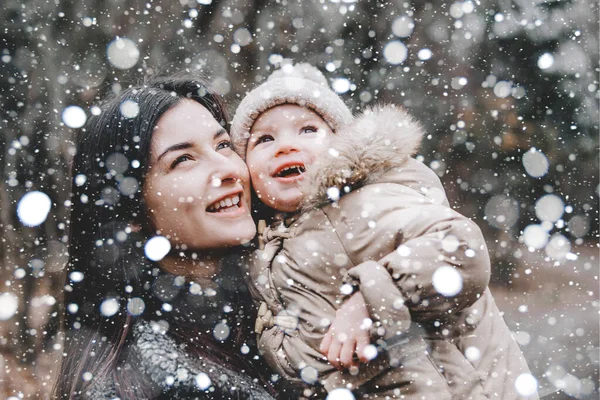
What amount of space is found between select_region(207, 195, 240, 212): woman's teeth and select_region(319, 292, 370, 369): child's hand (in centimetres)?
58

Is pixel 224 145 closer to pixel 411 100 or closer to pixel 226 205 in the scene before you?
pixel 226 205

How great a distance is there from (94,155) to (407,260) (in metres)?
1.10

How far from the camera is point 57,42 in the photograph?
3.08m

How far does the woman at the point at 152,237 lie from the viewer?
1660 millimetres

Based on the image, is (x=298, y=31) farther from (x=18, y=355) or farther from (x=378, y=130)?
(x=18, y=355)

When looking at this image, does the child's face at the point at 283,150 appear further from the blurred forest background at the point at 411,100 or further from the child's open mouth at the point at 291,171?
the blurred forest background at the point at 411,100

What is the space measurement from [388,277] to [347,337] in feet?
0.63

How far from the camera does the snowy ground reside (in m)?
3.89

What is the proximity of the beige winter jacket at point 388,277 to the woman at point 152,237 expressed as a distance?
154mm

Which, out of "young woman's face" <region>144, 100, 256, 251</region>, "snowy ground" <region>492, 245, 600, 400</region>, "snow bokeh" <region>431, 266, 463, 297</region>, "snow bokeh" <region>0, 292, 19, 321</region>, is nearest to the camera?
"snow bokeh" <region>431, 266, 463, 297</region>

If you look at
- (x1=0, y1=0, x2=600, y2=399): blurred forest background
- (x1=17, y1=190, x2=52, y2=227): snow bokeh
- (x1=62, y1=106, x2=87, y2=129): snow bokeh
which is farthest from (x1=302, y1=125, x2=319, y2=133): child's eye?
(x1=17, y1=190, x2=52, y2=227): snow bokeh

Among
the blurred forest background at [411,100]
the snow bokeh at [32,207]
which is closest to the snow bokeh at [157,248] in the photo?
the blurred forest background at [411,100]

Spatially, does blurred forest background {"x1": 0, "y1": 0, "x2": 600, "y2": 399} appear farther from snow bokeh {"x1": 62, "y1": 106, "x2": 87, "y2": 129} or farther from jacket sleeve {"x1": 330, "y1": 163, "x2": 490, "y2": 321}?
jacket sleeve {"x1": 330, "y1": 163, "x2": 490, "y2": 321}


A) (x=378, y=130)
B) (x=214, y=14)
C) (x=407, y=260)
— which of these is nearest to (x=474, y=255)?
(x=407, y=260)
